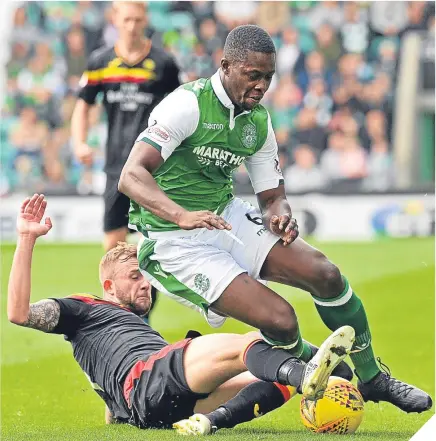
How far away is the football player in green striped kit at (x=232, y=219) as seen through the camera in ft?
19.3

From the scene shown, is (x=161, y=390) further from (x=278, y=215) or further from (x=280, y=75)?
(x=280, y=75)

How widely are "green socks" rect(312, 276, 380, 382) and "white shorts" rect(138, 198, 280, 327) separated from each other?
0.46 meters

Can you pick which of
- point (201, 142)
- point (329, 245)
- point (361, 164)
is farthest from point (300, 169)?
point (201, 142)

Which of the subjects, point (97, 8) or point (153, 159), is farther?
point (97, 8)

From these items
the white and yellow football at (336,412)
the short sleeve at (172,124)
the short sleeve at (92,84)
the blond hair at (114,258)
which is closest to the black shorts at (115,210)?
the short sleeve at (92,84)

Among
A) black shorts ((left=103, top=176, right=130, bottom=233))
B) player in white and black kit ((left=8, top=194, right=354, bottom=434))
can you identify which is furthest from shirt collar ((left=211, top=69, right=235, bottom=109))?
black shorts ((left=103, top=176, right=130, bottom=233))

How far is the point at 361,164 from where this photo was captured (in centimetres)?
1941

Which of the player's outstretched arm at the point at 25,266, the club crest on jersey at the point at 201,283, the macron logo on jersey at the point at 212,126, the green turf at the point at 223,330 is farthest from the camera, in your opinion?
the green turf at the point at 223,330

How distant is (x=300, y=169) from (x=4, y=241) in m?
5.16

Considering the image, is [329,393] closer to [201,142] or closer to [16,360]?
[201,142]

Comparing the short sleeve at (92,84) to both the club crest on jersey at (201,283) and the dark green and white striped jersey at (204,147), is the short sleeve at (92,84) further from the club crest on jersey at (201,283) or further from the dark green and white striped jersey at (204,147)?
the club crest on jersey at (201,283)

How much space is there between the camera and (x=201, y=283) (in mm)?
5992

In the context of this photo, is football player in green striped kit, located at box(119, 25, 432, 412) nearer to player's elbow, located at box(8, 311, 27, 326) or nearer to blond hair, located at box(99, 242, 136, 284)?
blond hair, located at box(99, 242, 136, 284)

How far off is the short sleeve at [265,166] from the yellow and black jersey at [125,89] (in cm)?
284
